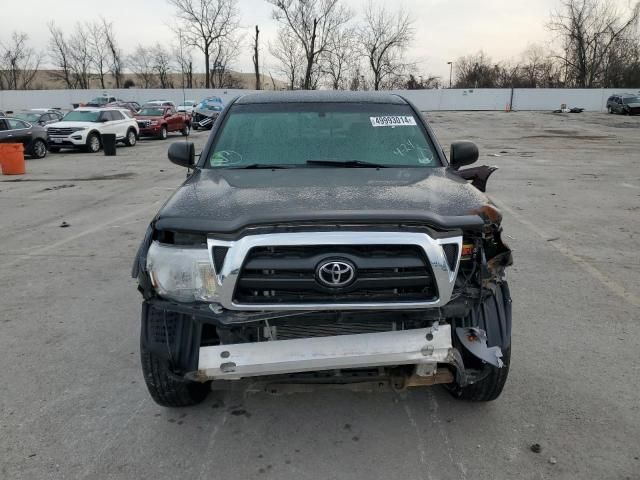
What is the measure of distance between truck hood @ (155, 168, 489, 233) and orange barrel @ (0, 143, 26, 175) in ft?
44.5

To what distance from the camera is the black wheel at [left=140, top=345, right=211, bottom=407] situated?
278 centimetres

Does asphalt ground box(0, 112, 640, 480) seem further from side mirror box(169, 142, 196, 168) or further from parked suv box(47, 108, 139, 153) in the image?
parked suv box(47, 108, 139, 153)

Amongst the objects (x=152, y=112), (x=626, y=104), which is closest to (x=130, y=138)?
(x=152, y=112)

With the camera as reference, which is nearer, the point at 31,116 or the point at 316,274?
the point at 316,274

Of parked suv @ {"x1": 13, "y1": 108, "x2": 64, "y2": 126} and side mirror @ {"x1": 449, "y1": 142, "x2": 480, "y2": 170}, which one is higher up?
parked suv @ {"x1": 13, "y1": 108, "x2": 64, "y2": 126}

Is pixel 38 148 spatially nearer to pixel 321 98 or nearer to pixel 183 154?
pixel 183 154

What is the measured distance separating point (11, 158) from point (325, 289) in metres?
15.1

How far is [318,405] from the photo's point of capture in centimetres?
315

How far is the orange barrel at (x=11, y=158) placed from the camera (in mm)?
14375

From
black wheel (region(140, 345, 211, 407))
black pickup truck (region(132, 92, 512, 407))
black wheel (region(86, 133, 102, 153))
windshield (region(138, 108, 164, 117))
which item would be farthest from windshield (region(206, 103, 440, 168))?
windshield (region(138, 108, 164, 117))

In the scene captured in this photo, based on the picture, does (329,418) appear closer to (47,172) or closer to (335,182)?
(335,182)

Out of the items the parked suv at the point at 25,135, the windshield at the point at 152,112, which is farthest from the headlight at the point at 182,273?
the windshield at the point at 152,112

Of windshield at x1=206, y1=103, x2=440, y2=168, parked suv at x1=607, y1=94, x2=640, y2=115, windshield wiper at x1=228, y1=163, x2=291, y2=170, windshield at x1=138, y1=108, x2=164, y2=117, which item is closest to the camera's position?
windshield wiper at x1=228, y1=163, x2=291, y2=170

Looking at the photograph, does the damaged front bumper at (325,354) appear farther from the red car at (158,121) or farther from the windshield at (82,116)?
the red car at (158,121)
